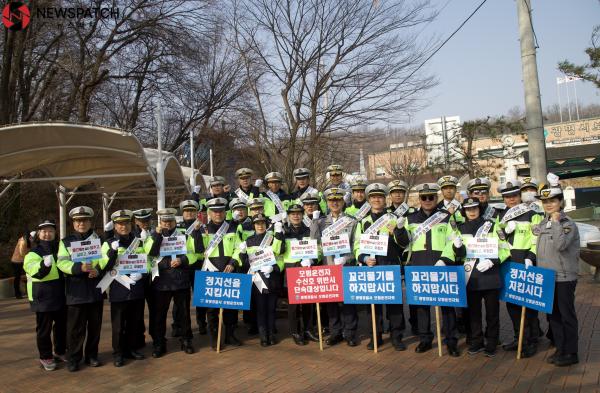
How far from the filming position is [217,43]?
21250 millimetres

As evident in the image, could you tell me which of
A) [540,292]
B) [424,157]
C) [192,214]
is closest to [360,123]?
[192,214]

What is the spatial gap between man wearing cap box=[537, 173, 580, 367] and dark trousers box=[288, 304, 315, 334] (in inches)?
132

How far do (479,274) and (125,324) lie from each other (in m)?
4.82

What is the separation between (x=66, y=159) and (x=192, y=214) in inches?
250

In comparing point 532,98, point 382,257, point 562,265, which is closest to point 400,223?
point 382,257

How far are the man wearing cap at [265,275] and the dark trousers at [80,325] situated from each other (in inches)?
81.9


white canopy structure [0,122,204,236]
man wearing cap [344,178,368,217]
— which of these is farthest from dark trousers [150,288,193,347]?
white canopy structure [0,122,204,236]

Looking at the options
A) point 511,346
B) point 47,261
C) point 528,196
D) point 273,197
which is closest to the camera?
point 47,261

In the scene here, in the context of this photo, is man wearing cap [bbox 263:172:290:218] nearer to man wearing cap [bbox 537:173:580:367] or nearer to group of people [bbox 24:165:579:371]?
group of people [bbox 24:165:579:371]

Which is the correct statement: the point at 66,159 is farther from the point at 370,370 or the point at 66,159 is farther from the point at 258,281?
the point at 370,370

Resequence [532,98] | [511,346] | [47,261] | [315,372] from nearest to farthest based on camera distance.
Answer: [315,372], [47,261], [511,346], [532,98]

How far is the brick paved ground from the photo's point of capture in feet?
17.4

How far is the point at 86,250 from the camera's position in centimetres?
617

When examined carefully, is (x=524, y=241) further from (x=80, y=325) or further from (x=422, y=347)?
(x=80, y=325)
